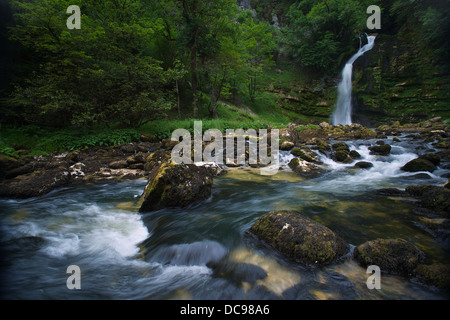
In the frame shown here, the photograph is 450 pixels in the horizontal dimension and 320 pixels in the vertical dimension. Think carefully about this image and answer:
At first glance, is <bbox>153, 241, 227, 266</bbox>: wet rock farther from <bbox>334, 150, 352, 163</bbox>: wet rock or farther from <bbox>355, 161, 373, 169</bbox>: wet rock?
<bbox>334, 150, 352, 163</bbox>: wet rock

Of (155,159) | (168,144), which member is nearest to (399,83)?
(168,144)

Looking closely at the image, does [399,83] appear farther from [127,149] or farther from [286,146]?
[127,149]

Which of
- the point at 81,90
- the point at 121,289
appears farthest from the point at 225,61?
the point at 121,289

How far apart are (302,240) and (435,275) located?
1.44m

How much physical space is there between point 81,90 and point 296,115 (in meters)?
24.3

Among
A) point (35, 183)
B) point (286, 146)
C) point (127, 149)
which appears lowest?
point (35, 183)

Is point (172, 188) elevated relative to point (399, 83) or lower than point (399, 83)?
lower

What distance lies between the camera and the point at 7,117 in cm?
975

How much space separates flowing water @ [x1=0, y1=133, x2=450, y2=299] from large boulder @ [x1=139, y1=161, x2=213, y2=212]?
0.66 feet

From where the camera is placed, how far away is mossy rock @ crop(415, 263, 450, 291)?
2.30 metres

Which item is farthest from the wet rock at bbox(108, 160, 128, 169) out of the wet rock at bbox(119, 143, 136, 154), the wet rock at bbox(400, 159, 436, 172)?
the wet rock at bbox(400, 159, 436, 172)

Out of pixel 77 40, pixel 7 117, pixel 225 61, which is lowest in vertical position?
pixel 7 117

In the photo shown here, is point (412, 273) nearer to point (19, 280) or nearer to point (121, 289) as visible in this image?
point (121, 289)

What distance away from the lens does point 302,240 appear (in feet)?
9.42
